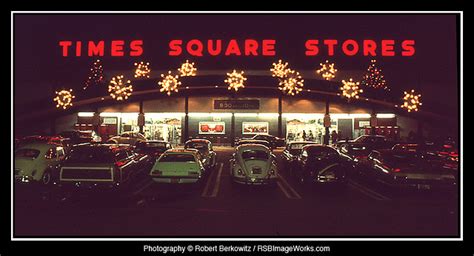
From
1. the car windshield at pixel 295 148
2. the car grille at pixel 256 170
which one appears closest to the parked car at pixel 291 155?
the car windshield at pixel 295 148

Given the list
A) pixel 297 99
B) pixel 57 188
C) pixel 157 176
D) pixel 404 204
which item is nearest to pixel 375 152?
pixel 404 204

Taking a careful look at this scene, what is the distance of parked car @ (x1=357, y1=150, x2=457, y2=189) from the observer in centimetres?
1376

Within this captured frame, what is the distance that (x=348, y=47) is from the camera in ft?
109

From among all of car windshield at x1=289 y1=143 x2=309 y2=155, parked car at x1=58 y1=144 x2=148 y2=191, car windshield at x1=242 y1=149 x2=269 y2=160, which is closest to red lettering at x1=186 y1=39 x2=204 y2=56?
car windshield at x1=289 y1=143 x2=309 y2=155

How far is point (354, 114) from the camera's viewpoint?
39.7m

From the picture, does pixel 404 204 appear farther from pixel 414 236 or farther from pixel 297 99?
pixel 297 99

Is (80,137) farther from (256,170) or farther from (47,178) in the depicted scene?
(256,170)

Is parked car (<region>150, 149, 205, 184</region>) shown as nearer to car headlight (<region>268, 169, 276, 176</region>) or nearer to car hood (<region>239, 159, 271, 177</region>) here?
car hood (<region>239, 159, 271, 177</region>)

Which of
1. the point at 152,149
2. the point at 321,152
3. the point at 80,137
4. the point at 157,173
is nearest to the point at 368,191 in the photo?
the point at 321,152

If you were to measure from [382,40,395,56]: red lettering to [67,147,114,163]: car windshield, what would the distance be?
2559 centimetres

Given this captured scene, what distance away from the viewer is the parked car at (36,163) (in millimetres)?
14430

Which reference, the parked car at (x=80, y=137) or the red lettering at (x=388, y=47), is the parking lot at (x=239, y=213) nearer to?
the parked car at (x=80, y=137)

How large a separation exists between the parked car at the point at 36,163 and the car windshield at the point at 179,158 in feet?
14.5

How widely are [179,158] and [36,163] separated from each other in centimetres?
535
